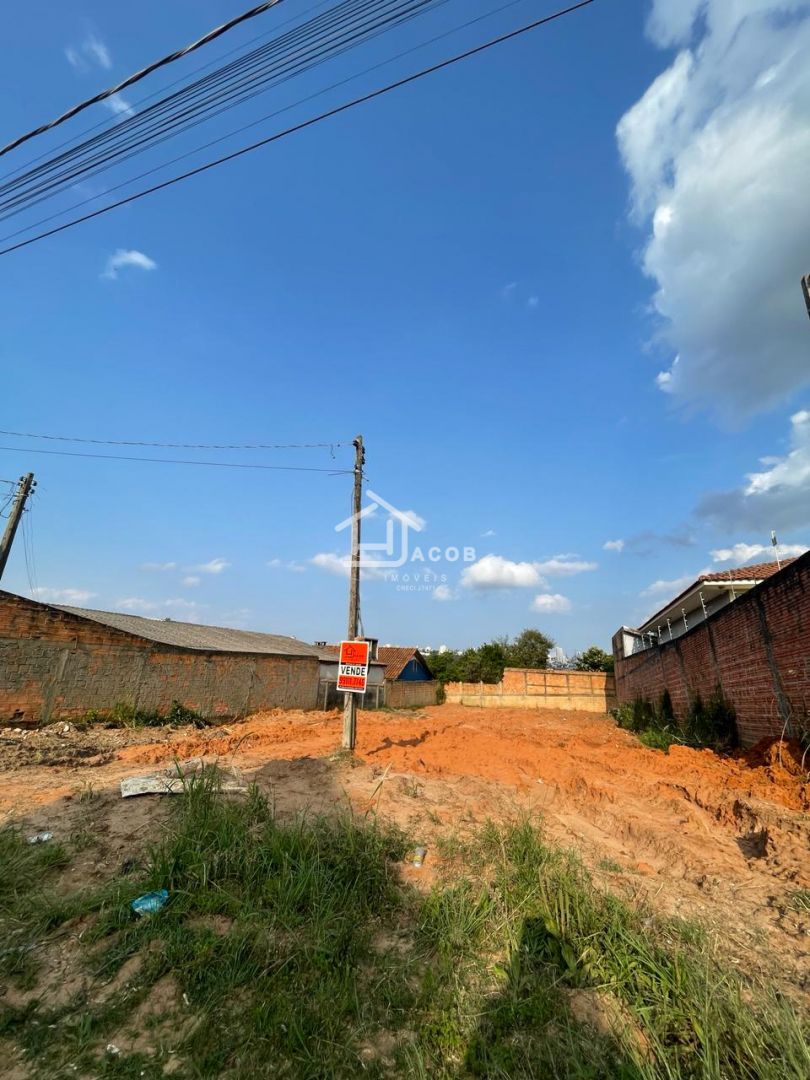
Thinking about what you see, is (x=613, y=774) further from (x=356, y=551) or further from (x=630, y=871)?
(x=356, y=551)

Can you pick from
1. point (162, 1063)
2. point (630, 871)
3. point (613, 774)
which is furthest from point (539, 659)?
point (162, 1063)

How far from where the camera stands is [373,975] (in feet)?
9.47

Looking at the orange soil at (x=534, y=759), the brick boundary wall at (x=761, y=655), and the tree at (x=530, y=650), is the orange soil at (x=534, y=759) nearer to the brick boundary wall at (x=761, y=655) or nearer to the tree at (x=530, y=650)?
the brick boundary wall at (x=761, y=655)

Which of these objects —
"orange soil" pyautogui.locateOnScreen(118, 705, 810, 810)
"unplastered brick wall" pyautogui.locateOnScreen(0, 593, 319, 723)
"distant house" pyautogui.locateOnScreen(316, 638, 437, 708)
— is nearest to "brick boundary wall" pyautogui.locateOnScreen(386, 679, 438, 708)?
"distant house" pyautogui.locateOnScreen(316, 638, 437, 708)

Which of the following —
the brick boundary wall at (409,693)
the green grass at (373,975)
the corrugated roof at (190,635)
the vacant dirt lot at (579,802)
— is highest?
the corrugated roof at (190,635)

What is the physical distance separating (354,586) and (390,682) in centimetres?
1667

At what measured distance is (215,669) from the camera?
15406mm

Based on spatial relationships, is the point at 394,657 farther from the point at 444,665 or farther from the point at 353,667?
the point at 353,667

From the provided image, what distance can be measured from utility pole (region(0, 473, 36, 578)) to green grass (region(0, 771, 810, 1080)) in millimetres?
12250

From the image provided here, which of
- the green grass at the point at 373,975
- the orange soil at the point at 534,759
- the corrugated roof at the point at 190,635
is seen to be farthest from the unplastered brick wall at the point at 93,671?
the green grass at the point at 373,975

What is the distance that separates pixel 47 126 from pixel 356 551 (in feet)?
21.8

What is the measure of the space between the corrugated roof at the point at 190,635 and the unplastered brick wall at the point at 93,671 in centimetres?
38

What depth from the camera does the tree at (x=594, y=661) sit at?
3588 centimetres

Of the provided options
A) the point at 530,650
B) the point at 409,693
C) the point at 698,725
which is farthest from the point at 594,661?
the point at 698,725
